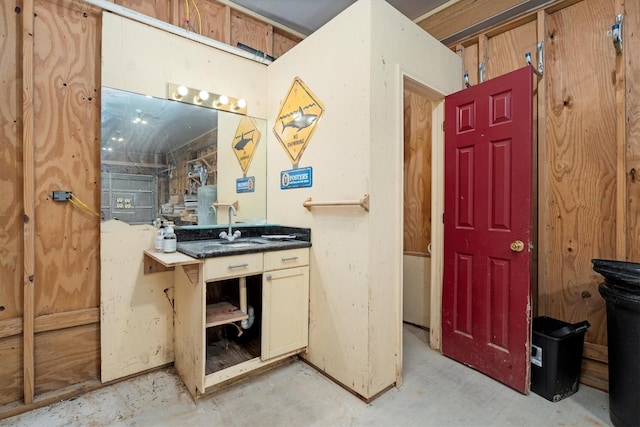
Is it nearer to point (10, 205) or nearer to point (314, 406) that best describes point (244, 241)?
point (314, 406)

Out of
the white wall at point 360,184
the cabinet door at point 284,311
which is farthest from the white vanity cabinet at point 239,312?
the white wall at point 360,184

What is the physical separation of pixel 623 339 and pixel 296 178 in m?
2.15

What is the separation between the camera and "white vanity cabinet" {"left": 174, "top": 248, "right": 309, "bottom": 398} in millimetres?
1775

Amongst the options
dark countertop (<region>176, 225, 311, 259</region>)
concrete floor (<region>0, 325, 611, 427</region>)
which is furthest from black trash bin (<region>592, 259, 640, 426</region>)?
dark countertop (<region>176, 225, 311, 259</region>)

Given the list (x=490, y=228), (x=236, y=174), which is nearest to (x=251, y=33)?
(x=236, y=174)

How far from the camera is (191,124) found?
2293 millimetres

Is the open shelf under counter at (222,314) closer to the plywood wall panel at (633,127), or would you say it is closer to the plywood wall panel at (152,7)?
the plywood wall panel at (152,7)

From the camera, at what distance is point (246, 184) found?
256 centimetres

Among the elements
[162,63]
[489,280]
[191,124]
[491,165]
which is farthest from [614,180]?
[162,63]

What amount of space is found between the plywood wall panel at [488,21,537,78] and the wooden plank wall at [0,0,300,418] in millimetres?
2821

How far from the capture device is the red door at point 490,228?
188 centimetres

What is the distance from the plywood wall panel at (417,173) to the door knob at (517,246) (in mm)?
963

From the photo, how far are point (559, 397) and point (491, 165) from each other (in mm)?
1496

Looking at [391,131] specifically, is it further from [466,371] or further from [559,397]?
[559,397]
